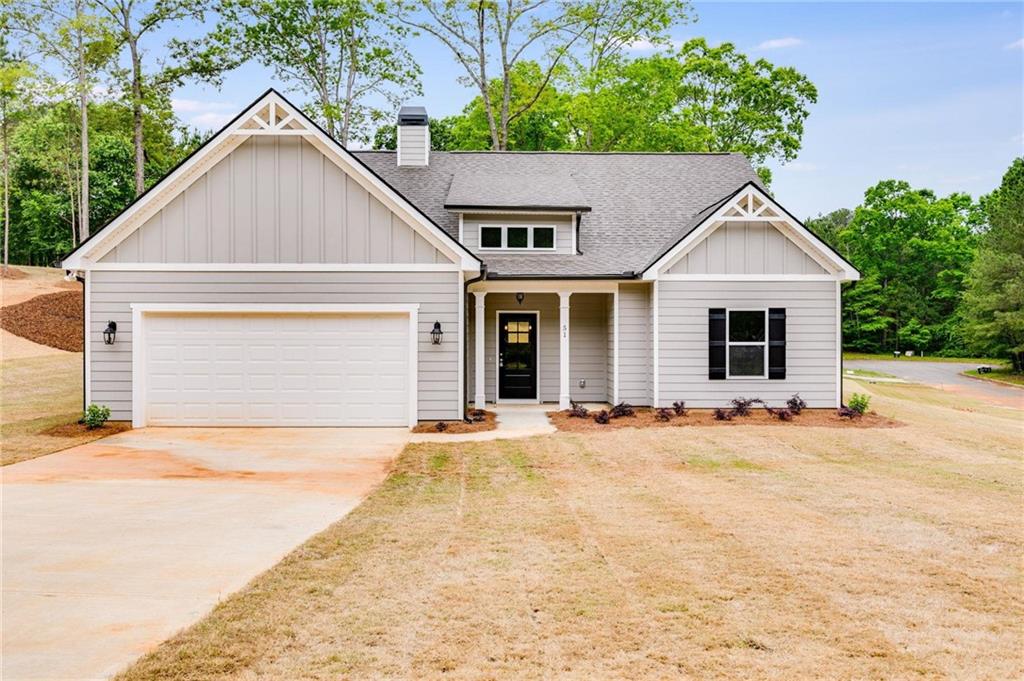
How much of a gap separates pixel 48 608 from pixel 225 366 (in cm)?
908

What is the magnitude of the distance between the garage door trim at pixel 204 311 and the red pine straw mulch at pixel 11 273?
23244 millimetres

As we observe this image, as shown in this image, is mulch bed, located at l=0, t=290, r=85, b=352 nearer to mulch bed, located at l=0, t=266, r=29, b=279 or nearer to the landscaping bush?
mulch bed, located at l=0, t=266, r=29, b=279

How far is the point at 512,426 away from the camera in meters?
13.1

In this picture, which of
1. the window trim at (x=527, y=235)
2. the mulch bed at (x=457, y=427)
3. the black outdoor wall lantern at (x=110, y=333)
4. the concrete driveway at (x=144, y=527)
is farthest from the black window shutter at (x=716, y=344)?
the black outdoor wall lantern at (x=110, y=333)

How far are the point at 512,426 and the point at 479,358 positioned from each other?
2322 mm

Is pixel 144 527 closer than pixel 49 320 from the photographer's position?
Yes

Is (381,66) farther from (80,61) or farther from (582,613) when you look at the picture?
(582,613)

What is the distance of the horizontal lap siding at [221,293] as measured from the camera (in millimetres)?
12844

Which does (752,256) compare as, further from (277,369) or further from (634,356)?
(277,369)

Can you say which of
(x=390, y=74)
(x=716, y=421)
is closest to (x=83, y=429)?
(x=716, y=421)

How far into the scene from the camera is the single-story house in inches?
502

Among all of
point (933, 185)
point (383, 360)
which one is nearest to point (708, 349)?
point (383, 360)

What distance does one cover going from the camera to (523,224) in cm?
1589

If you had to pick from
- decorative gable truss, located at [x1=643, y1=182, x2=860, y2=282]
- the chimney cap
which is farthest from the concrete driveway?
the chimney cap
